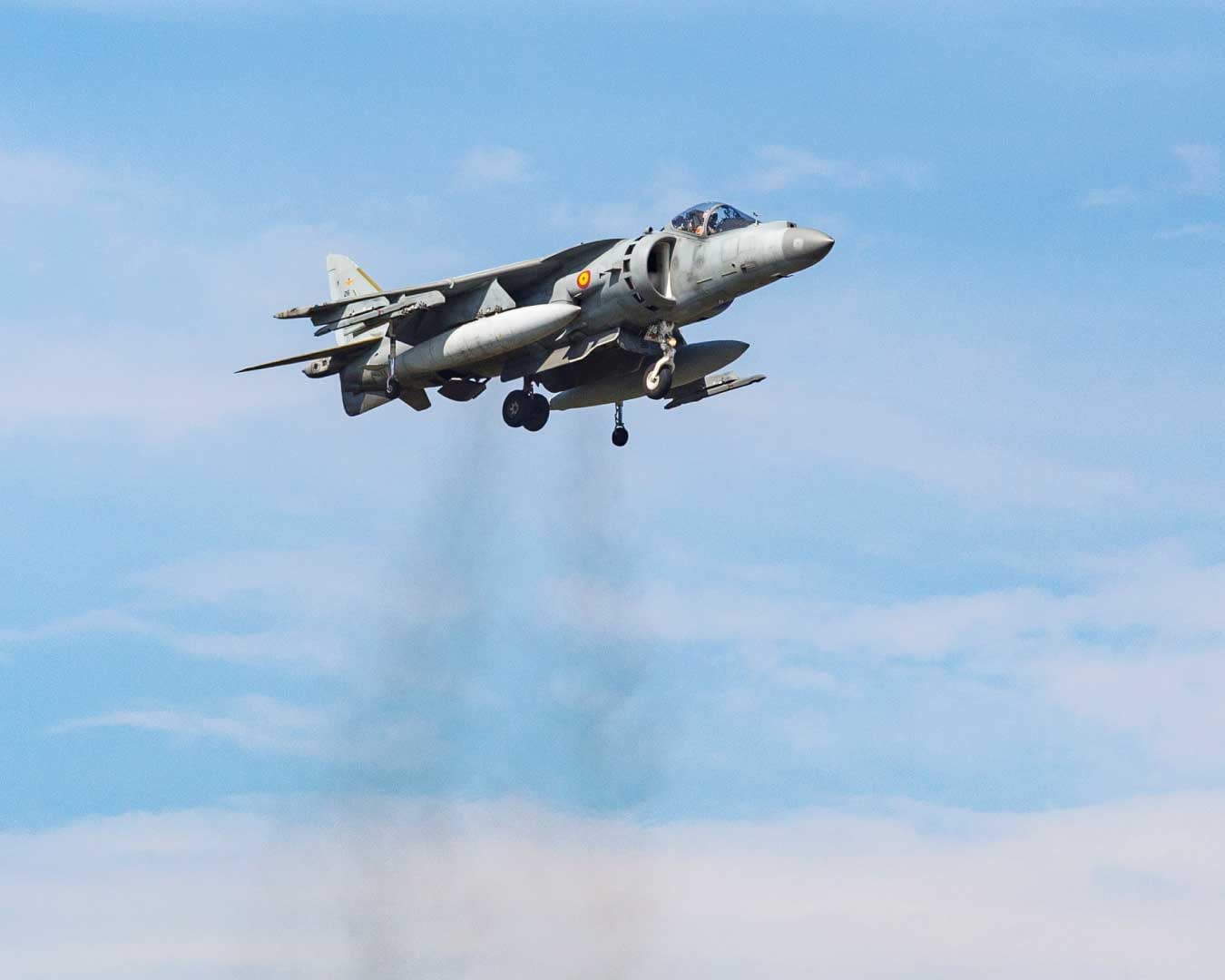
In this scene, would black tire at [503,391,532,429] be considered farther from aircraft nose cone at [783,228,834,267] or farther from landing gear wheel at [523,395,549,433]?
aircraft nose cone at [783,228,834,267]

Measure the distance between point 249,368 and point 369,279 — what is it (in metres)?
A: 8.19

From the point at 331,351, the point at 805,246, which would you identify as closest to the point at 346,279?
the point at 331,351

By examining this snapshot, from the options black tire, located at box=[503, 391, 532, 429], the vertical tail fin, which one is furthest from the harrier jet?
the vertical tail fin

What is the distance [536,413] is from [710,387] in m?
4.56

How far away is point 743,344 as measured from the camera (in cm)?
5947

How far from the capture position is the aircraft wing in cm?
5828

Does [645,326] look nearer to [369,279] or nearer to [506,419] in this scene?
[506,419]

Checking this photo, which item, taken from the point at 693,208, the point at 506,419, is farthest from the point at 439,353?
the point at 693,208

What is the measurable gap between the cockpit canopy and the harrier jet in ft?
0.10

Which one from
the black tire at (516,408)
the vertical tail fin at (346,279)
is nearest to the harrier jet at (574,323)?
the black tire at (516,408)

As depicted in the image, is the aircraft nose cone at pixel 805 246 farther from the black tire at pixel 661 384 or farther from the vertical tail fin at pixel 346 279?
the vertical tail fin at pixel 346 279

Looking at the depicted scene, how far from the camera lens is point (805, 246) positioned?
55375mm

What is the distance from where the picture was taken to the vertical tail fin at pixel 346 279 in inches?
2643

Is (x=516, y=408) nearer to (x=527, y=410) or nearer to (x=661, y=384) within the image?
(x=527, y=410)
